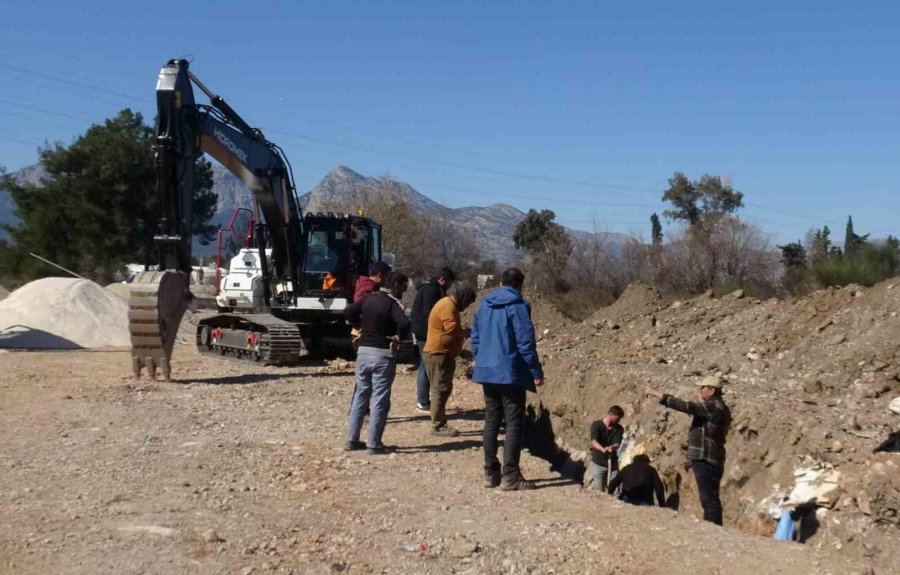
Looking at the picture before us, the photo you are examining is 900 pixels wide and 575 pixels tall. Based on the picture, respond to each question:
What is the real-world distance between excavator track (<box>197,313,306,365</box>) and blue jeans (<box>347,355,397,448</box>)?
7053mm

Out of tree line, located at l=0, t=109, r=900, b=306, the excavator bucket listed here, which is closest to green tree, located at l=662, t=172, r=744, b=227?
tree line, located at l=0, t=109, r=900, b=306

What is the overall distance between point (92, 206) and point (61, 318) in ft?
77.1

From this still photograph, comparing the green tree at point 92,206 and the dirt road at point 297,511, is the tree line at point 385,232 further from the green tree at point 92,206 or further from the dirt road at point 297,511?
the dirt road at point 297,511

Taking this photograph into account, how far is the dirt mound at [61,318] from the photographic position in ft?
69.9

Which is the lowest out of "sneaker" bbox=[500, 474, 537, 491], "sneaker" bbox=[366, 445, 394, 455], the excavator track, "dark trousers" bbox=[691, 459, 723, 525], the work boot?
"dark trousers" bbox=[691, 459, 723, 525]

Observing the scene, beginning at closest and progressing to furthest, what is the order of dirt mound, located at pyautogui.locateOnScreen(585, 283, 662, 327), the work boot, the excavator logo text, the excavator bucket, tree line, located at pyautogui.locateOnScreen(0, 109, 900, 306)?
the work boot < the excavator bucket < the excavator logo text < dirt mound, located at pyautogui.locateOnScreen(585, 283, 662, 327) < tree line, located at pyautogui.locateOnScreen(0, 109, 900, 306)

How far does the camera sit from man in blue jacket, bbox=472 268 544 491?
23.7ft

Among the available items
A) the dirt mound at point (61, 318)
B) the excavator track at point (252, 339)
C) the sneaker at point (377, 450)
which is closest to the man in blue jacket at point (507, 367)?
the sneaker at point (377, 450)

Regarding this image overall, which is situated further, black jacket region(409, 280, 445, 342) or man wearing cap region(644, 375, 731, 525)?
black jacket region(409, 280, 445, 342)

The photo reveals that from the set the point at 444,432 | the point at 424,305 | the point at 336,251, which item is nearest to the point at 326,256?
the point at 336,251


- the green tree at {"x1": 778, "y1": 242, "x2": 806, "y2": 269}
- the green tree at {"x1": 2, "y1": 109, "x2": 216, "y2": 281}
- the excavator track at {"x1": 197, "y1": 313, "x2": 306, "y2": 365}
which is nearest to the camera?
the excavator track at {"x1": 197, "y1": 313, "x2": 306, "y2": 365}

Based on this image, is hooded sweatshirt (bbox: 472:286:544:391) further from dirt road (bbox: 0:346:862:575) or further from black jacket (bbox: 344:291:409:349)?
black jacket (bbox: 344:291:409:349)

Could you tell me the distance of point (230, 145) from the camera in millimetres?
15344

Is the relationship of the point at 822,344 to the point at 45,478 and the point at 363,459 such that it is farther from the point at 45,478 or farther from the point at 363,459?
the point at 45,478
